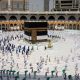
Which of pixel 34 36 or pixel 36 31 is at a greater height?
pixel 36 31

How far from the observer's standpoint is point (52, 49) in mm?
46281

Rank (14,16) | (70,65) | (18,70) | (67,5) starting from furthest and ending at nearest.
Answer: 1. (67,5)
2. (14,16)
3. (70,65)
4. (18,70)

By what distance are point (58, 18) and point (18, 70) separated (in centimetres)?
7750

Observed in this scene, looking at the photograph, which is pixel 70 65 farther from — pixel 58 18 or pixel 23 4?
pixel 23 4

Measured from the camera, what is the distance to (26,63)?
36.3m

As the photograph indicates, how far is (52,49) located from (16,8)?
8456 cm

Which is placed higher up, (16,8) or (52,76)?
(16,8)

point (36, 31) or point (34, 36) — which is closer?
point (34, 36)

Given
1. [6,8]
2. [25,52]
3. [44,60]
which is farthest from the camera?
[6,8]

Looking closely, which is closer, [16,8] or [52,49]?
[52,49]

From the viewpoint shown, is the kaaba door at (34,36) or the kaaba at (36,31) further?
the kaaba at (36,31)

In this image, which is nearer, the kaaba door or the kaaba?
the kaaba door

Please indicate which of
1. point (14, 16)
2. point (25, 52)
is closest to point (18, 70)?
point (25, 52)

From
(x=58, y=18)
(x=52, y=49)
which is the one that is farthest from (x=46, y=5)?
(x=52, y=49)
